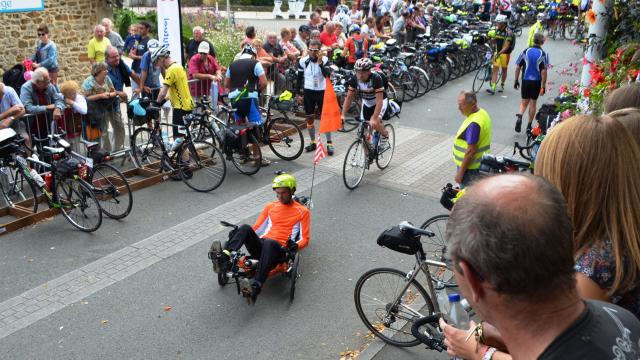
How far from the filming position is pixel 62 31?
15.4m

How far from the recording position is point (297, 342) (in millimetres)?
5227

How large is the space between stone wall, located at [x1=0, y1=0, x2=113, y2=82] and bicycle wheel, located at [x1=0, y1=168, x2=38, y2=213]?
7.55 meters

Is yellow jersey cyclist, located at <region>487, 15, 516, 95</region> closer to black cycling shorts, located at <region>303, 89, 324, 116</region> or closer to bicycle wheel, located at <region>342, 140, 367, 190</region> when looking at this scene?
black cycling shorts, located at <region>303, 89, 324, 116</region>

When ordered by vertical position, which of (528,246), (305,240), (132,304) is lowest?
(132,304)

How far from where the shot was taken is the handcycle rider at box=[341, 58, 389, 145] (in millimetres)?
9094

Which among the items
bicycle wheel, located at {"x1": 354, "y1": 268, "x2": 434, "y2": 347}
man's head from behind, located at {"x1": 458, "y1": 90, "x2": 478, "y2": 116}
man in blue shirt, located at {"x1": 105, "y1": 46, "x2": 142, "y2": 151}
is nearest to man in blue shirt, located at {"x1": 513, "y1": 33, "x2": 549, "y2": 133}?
man's head from behind, located at {"x1": 458, "y1": 90, "x2": 478, "y2": 116}

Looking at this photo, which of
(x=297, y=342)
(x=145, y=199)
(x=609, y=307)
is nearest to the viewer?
(x=609, y=307)

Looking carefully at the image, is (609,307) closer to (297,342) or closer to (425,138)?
(297,342)

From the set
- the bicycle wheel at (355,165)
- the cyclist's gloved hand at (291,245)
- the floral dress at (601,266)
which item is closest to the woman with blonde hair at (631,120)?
the floral dress at (601,266)

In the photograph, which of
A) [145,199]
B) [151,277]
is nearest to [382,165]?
[145,199]

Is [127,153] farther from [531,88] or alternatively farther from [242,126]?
[531,88]

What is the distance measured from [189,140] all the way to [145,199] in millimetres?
1150

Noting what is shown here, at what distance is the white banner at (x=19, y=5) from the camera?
39.3 feet

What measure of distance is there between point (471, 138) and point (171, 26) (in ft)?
19.7
